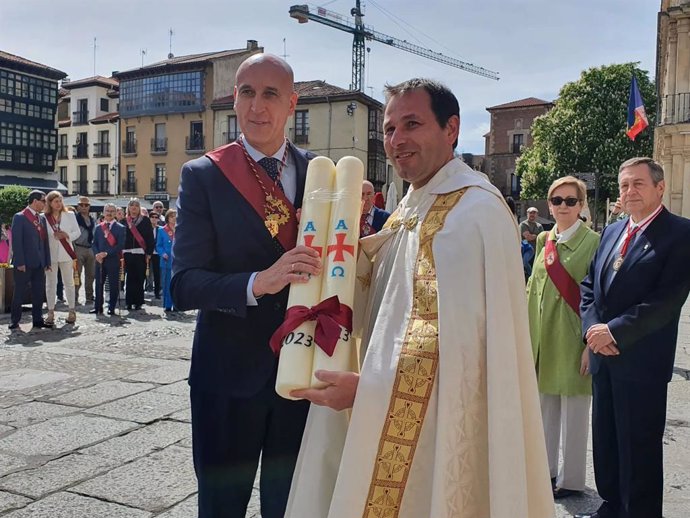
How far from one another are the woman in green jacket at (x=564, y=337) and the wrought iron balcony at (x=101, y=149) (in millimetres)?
45875

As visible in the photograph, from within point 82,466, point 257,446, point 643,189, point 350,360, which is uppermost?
point 643,189

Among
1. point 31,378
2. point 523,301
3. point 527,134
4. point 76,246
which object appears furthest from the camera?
point 527,134

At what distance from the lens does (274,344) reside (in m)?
1.86

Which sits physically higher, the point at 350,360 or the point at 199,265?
the point at 199,265

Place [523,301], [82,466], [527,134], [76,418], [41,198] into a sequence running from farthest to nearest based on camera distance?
[527,134], [41,198], [76,418], [82,466], [523,301]

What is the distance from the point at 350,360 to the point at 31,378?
5.32 metres

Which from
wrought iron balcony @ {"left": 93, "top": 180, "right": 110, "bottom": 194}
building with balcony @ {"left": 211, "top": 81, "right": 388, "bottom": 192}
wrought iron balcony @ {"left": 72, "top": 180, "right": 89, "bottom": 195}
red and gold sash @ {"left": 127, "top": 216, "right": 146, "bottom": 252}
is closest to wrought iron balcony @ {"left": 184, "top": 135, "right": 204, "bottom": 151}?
building with balcony @ {"left": 211, "top": 81, "right": 388, "bottom": 192}

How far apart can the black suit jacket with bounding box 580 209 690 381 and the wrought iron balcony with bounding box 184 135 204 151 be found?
3968cm

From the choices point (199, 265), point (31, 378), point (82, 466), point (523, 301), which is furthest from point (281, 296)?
point (31, 378)

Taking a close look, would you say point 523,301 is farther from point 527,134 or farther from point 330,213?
point 527,134

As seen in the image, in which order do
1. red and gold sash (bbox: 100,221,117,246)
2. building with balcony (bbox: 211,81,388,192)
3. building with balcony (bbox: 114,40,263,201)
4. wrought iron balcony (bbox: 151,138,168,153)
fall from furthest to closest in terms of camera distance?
wrought iron balcony (bbox: 151,138,168,153), building with balcony (bbox: 114,40,263,201), building with balcony (bbox: 211,81,388,192), red and gold sash (bbox: 100,221,117,246)

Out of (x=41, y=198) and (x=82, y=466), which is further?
(x=41, y=198)

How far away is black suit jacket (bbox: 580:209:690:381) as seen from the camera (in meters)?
3.20

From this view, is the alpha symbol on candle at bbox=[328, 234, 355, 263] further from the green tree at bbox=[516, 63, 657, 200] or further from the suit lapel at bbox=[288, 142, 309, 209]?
the green tree at bbox=[516, 63, 657, 200]
